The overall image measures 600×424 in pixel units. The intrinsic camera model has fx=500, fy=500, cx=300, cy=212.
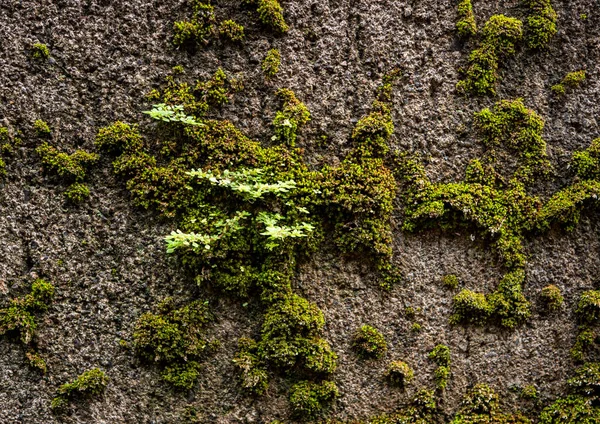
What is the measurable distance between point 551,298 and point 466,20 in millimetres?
1661

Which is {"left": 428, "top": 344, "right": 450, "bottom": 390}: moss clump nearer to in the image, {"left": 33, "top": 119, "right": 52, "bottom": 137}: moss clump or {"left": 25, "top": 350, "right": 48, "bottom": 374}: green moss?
{"left": 25, "top": 350, "right": 48, "bottom": 374}: green moss

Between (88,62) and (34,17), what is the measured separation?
38 cm

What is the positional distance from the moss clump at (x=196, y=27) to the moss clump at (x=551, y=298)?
2.33 m

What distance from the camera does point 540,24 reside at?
2973mm

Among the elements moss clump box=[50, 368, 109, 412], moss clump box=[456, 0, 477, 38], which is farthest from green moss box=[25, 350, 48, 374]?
moss clump box=[456, 0, 477, 38]

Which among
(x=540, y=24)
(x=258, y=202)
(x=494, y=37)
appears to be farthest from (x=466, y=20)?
(x=258, y=202)

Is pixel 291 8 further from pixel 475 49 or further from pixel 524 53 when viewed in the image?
pixel 524 53

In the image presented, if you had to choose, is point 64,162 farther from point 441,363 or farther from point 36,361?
point 441,363

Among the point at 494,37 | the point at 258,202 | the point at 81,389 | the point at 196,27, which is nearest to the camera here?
the point at 81,389

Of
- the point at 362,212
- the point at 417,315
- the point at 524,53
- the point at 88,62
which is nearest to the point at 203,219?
the point at 362,212

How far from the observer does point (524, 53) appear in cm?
299

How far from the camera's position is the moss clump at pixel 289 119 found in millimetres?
2775

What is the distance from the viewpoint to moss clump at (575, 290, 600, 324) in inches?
105

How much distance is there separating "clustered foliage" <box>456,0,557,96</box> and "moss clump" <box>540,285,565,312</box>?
3.78 ft
